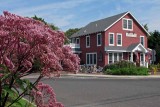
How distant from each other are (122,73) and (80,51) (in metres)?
15.6

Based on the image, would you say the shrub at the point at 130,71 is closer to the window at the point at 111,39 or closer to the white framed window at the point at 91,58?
the window at the point at 111,39

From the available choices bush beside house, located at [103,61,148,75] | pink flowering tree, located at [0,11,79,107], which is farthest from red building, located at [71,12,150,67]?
pink flowering tree, located at [0,11,79,107]

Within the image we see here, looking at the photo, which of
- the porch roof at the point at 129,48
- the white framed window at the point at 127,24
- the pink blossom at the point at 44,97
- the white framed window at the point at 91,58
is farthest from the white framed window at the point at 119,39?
the pink blossom at the point at 44,97

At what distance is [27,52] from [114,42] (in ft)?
154

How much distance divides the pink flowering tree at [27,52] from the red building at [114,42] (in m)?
44.7

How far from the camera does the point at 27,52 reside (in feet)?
13.6

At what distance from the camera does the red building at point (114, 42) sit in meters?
50.1

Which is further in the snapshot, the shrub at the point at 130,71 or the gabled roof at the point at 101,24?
the gabled roof at the point at 101,24

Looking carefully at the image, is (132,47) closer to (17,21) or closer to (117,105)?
(117,105)

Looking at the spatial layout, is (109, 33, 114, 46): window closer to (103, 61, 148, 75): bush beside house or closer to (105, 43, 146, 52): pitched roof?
(105, 43, 146, 52): pitched roof

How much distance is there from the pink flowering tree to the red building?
147 feet

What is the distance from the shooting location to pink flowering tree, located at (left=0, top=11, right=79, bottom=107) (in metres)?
3.98

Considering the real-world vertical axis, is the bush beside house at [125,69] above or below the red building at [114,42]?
below

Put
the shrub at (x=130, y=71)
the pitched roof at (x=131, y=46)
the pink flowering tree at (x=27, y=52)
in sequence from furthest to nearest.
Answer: the pitched roof at (x=131, y=46), the shrub at (x=130, y=71), the pink flowering tree at (x=27, y=52)
